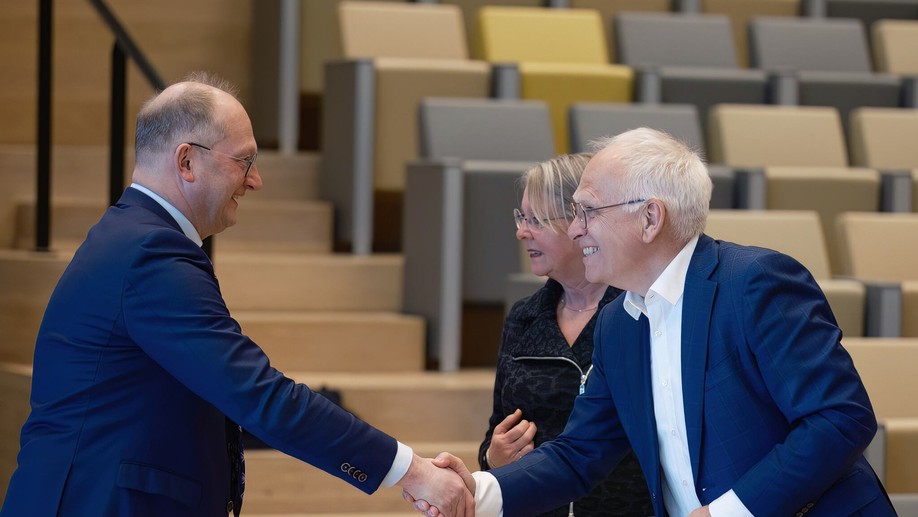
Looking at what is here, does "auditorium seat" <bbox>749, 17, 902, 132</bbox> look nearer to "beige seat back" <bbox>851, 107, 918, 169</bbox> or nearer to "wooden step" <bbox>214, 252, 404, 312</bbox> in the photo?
"beige seat back" <bbox>851, 107, 918, 169</bbox>

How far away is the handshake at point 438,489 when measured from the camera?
1.14 meters

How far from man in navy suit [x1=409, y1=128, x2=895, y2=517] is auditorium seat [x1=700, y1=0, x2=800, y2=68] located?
78.8 inches

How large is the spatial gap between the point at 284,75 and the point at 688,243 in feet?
5.76

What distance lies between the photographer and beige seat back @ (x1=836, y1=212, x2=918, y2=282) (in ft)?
7.01

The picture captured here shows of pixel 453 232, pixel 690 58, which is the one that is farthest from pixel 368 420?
pixel 690 58

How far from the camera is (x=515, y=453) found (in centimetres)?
122

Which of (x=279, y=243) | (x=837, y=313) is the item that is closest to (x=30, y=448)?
(x=837, y=313)

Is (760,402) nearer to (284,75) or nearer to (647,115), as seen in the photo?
(647,115)

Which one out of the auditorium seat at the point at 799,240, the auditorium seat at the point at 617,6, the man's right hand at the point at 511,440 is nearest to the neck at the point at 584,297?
the man's right hand at the point at 511,440

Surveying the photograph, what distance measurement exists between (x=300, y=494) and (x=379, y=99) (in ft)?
2.71

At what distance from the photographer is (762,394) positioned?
958 millimetres

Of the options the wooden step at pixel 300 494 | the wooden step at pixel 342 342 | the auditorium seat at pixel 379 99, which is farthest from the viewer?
the auditorium seat at pixel 379 99

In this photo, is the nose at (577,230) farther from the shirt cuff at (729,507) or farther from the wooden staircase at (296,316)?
the wooden staircase at (296,316)

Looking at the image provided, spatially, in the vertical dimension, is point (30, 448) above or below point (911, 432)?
above
